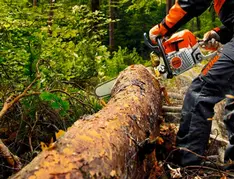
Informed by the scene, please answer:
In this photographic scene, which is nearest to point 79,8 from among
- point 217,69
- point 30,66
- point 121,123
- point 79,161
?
point 30,66

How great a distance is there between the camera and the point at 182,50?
3.19 m

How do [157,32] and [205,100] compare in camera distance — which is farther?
[157,32]

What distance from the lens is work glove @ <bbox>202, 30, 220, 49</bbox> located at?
326cm

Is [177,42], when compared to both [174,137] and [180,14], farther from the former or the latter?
[174,137]

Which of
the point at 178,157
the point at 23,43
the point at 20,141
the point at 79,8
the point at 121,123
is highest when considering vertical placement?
the point at 79,8

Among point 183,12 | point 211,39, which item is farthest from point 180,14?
point 211,39

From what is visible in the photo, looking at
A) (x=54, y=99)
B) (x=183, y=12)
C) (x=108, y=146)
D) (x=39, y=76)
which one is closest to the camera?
(x=108, y=146)

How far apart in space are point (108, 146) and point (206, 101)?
1.32m

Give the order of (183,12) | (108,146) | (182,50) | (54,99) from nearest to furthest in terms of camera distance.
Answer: (108,146)
(54,99)
(183,12)
(182,50)

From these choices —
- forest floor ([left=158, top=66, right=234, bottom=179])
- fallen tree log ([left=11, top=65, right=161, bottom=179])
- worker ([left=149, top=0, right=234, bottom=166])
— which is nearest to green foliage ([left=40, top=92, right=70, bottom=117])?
fallen tree log ([left=11, top=65, right=161, bottom=179])

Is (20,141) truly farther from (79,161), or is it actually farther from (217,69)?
(217,69)

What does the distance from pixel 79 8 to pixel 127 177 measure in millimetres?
3904

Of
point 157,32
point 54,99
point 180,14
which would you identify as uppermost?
point 180,14

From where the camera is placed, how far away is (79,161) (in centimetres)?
149
